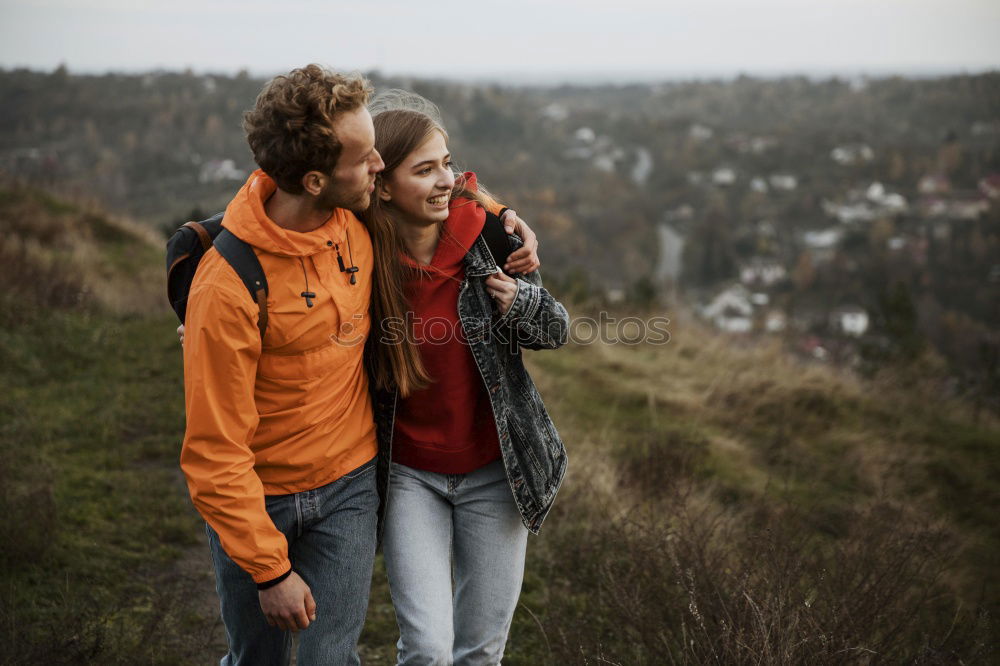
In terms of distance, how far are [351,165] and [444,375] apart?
708 millimetres

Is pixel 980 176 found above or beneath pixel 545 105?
beneath

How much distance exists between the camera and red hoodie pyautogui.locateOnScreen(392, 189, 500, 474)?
218 cm

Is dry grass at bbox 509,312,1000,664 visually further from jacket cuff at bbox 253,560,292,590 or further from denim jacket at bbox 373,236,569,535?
jacket cuff at bbox 253,560,292,590

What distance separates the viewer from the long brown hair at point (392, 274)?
82.6 inches

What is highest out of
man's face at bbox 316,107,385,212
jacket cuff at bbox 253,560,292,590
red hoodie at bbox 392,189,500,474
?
man's face at bbox 316,107,385,212

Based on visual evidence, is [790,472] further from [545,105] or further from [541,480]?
[545,105]

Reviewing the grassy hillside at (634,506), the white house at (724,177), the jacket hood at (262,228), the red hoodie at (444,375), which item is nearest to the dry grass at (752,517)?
the grassy hillside at (634,506)

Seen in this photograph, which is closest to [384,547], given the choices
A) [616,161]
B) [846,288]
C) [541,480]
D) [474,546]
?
[474,546]

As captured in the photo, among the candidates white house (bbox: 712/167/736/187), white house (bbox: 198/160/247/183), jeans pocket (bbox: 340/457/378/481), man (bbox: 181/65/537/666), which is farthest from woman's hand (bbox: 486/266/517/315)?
white house (bbox: 712/167/736/187)

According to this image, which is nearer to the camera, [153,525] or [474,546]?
[474,546]

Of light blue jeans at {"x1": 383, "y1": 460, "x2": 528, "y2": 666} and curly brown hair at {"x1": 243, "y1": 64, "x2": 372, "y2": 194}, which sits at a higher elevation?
curly brown hair at {"x1": 243, "y1": 64, "x2": 372, "y2": 194}

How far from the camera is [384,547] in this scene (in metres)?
2.20

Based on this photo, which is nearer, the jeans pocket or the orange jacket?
the orange jacket

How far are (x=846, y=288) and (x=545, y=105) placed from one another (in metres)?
56.2
